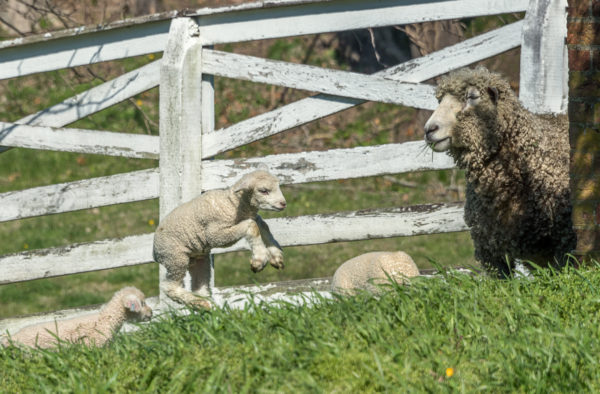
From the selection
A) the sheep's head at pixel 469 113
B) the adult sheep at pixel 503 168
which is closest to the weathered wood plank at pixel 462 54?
the adult sheep at pixel 503 168

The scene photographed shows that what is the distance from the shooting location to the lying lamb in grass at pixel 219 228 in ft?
11.8

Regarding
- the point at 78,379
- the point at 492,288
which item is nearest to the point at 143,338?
the point at 78,379

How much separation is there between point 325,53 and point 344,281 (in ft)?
26.4

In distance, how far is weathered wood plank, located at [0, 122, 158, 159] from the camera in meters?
4.98

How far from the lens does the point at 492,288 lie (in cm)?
348

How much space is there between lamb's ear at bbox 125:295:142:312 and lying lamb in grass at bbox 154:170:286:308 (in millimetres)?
157

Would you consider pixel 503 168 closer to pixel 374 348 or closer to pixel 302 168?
pixel 374 348

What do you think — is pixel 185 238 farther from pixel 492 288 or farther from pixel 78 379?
pixel 492 288

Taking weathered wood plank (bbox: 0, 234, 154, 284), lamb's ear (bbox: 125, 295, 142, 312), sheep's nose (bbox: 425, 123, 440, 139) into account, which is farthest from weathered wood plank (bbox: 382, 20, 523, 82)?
lamb's ear (bbox: 125, 295, 142, 312)

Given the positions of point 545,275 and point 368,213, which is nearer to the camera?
point 545,275

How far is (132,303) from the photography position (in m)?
3.77

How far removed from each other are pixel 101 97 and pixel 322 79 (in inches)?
61.3

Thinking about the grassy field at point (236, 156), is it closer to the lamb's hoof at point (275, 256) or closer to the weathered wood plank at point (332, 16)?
the weathered wood plank at point (332, 16)

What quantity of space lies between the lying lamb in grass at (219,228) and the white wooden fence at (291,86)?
957mm
